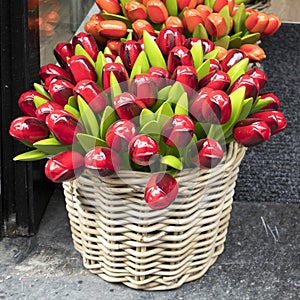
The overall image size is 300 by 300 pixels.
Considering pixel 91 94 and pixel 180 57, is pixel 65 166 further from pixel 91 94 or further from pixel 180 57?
pixel 180 57

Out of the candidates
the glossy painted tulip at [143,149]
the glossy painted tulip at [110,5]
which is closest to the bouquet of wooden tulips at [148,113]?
the glossy painted tulip at [143,149]

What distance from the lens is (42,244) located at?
169 centimetres

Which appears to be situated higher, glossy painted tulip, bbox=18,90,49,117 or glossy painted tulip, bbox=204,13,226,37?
glossy painted tulip, bbox=204,13,226,37

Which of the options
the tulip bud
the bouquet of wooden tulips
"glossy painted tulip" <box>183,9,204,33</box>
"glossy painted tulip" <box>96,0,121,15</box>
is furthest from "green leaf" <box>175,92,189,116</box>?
"glossy painted tulip" <box>96,0,121,15</box>

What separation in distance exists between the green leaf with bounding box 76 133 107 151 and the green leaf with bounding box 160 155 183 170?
126mm

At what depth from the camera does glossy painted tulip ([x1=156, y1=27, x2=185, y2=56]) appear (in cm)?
152

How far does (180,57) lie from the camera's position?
1.43 meters

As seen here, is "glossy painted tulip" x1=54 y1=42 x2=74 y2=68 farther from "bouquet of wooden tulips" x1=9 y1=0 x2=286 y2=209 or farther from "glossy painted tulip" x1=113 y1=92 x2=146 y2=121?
"glossy painted tulip" x1=113 y1=92 x2=146 y2=121

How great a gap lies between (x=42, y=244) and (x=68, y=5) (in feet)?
2.75

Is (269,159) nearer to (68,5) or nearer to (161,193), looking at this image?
(68,5)

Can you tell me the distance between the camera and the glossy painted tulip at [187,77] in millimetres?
1369

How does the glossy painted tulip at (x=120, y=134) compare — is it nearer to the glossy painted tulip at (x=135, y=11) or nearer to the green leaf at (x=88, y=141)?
the green leaf at (x=88, y=141)

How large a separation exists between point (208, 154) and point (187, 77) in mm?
169

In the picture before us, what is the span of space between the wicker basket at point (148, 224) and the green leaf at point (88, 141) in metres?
0.07
